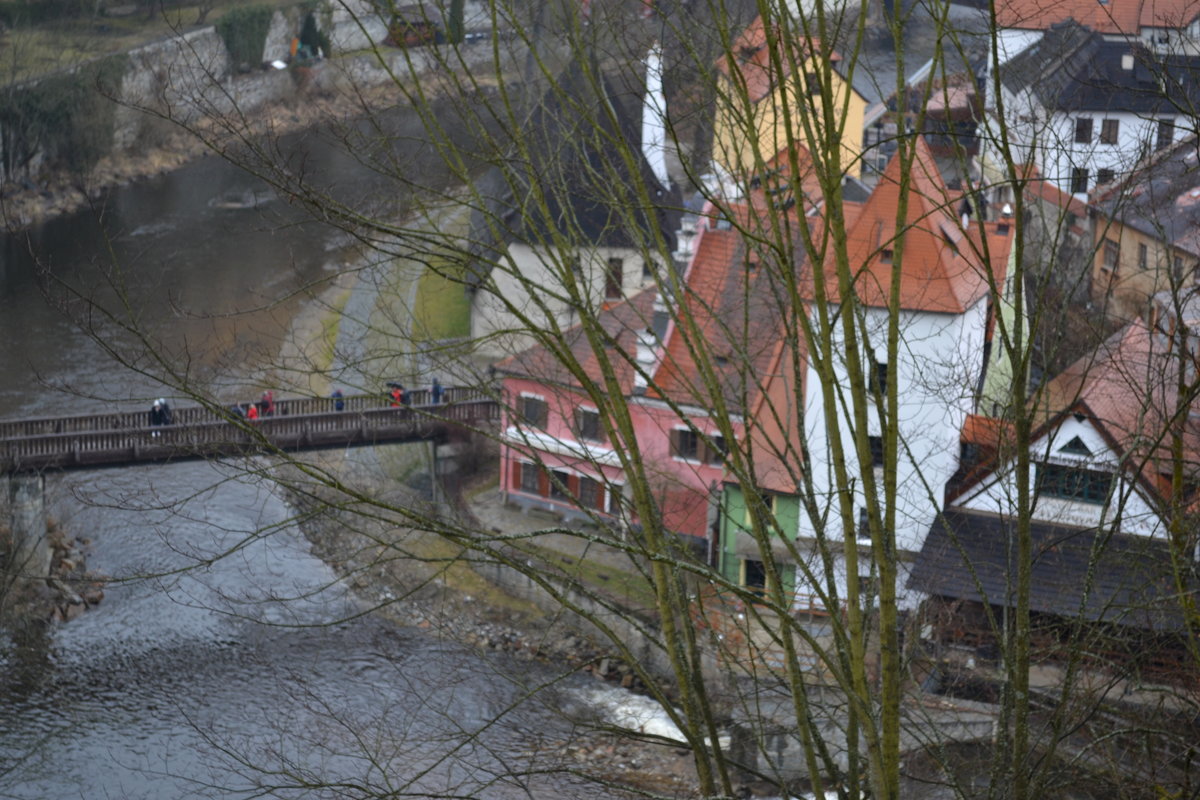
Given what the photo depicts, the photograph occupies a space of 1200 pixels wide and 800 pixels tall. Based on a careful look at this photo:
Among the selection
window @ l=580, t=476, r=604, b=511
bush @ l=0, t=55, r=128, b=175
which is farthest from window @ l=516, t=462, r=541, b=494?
bush @ l=0, t=55, r=128, b=175

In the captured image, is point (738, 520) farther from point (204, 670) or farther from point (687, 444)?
point (204, 670)

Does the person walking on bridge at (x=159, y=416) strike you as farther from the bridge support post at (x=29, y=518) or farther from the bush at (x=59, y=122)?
the bush at (x=59, y=122)

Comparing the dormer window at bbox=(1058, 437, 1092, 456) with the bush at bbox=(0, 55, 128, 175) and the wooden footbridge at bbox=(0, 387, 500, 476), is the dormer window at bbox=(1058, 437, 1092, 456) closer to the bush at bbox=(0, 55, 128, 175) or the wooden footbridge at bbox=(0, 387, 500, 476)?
the wooden footbridge at bbox=(0, 387, 500, 476)

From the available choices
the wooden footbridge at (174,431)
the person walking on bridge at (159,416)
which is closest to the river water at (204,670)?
the wooden footbridge at (174,431)

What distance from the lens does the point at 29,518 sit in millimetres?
19703

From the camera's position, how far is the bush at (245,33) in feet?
145

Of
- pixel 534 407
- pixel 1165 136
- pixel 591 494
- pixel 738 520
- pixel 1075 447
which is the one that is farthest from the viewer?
pixel 591 494

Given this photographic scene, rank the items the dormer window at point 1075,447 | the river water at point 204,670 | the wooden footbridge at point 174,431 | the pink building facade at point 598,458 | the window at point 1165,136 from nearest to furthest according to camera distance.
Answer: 1. the window at point 1165,136
2. the river water at point 204,670
3. the dormer window at point 1075,447
4. the pink building facade at point 598,458
5. the wooden footbridge at point 174,431

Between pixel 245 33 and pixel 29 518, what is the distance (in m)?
27.9

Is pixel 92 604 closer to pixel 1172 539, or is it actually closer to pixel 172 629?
pixel 172 629

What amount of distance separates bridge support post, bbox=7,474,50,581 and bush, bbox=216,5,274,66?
26793mm

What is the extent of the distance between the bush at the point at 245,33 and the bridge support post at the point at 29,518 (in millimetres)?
26793

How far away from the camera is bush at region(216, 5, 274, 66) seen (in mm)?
44062

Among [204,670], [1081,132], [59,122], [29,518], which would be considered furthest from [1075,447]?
[59,122]
